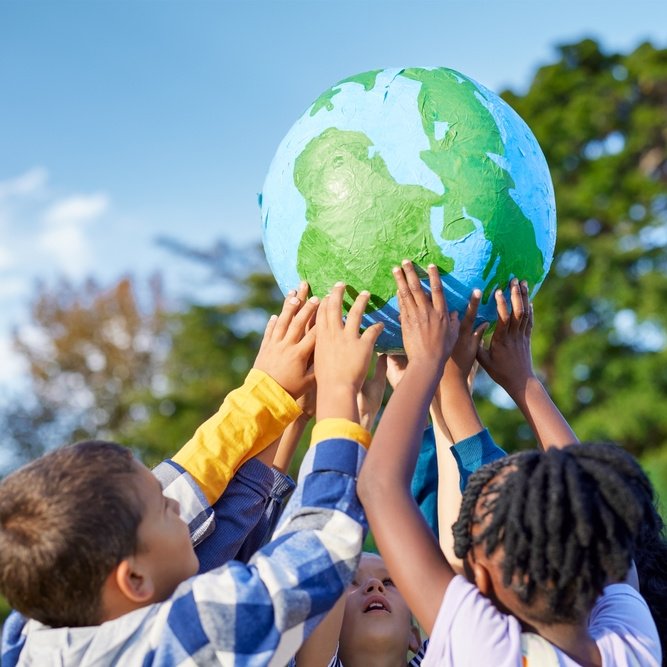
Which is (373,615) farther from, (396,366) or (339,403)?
(339,403)

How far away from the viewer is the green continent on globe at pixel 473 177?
8.16 ft

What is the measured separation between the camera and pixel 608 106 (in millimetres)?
19094

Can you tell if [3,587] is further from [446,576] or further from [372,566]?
[372,566]

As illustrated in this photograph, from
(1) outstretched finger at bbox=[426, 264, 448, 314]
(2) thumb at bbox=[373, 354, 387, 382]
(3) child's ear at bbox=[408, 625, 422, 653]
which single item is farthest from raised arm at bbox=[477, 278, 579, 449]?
(3) child's ear at bbox=[408, 625, 422, 653]

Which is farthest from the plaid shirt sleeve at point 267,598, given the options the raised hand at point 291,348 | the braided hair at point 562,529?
the raised hand at point 291,348

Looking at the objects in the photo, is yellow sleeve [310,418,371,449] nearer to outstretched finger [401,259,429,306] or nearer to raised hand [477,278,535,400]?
outstretched finger [401,259,429,306]

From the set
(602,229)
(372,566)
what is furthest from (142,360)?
(372,566)

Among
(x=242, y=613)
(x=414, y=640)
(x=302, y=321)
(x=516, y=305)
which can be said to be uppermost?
(x=302, y=321)

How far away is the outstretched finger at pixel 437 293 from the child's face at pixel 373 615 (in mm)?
1067

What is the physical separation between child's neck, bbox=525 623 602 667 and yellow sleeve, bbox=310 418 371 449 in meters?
0.59

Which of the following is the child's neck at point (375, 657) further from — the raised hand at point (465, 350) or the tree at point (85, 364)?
the tree at point (85, 364)

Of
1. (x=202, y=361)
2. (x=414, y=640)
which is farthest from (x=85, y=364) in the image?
(x=414, y=640)

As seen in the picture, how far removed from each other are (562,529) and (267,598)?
652 millimetres

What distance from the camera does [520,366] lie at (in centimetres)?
267
